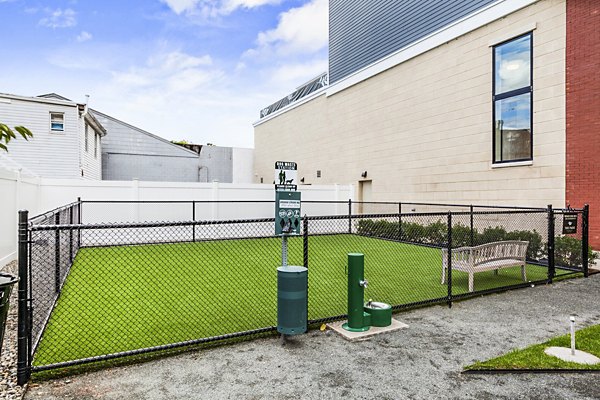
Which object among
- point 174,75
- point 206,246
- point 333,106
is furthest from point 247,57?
point 206,246

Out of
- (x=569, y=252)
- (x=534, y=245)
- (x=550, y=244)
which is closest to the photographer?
(x=550, y=244)

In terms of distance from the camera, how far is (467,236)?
39.3 ft

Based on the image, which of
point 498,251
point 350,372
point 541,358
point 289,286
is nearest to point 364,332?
point 350,372

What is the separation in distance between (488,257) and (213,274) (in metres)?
5.66

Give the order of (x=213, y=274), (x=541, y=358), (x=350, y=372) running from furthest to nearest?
1. (x=213, y=274)
2. (x=541, y=358)
3. (x=350, y=372)

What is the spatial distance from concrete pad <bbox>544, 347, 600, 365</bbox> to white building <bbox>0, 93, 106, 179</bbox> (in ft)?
61.9

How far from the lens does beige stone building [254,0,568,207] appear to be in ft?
34.6

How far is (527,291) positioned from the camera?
7.04 metres

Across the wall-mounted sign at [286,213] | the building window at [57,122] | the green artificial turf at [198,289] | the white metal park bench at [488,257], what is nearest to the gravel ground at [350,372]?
the green artificial turf at [198,289]

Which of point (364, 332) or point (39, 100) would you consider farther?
point (39, 100)

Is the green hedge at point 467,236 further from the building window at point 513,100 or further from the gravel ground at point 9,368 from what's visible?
the gravel ground at point 9,368

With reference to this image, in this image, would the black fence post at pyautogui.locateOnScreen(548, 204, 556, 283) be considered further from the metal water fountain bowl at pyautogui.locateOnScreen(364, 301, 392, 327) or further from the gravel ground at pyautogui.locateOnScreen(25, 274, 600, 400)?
the metal water fountain bowl at pyautogui.locateOnScreen(364, 301, 392, 327)

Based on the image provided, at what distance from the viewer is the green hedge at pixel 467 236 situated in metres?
9.20

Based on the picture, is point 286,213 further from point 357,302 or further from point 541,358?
point 541,358
